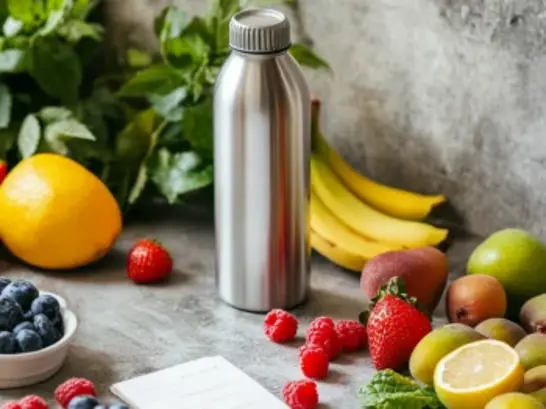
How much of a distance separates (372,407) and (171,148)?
22.3 inches

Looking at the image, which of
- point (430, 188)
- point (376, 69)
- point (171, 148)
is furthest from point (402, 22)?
point (171, 148)

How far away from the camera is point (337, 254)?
5.14 feet

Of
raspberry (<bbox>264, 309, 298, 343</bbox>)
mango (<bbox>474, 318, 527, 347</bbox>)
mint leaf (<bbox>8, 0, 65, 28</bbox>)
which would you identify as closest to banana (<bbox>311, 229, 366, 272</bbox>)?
raspberry (<bbox>264, 309, 298, 343</bbox>)

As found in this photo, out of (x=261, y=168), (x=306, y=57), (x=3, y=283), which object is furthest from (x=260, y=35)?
(x=3, y=283)

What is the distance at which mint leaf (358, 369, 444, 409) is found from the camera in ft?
4.07

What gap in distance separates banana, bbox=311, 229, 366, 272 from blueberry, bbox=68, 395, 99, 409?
0.40 meters

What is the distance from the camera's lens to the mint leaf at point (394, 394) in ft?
4.07

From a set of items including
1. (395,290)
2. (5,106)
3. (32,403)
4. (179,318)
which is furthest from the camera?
(5,106)

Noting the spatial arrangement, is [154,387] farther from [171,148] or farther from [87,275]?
[171,148]

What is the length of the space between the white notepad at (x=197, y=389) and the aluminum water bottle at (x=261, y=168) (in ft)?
0.49

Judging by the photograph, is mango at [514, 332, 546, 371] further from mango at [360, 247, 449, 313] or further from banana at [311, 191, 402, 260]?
banana at [311, 191, 402, 260]

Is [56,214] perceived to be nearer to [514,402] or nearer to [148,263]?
[148,263]

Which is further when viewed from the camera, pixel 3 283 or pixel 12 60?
pixel 12 60

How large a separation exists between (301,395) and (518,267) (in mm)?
298
